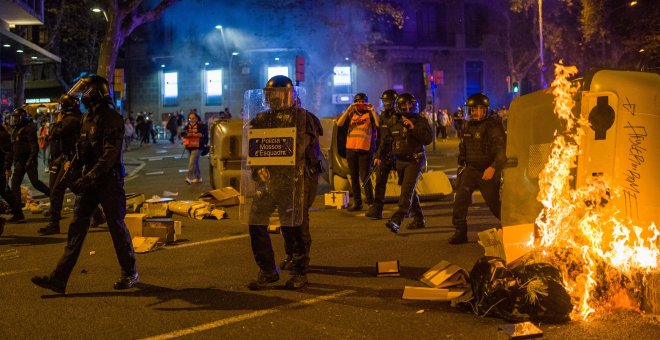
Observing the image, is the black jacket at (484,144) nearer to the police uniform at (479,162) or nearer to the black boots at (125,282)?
the police uniform at (479,162)

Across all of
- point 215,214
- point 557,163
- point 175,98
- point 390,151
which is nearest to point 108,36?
point 215,214

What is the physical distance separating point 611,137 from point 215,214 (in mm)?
6382

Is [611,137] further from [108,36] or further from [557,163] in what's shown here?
[108,36]

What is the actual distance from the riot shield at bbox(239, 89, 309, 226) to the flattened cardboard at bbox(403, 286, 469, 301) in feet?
3.60

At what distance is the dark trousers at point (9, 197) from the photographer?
375 inches

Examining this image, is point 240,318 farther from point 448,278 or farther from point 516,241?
point 516,241

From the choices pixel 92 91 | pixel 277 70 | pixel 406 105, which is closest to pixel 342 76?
pixel 277 70

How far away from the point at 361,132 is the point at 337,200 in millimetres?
1372

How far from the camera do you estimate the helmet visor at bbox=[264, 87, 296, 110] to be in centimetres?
561

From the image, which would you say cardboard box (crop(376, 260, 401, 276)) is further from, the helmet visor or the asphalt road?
the helmet visor

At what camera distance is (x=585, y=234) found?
506cm

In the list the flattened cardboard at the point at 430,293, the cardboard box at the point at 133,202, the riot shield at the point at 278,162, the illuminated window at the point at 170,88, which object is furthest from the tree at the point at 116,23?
the illuminated window at the point at 170,88

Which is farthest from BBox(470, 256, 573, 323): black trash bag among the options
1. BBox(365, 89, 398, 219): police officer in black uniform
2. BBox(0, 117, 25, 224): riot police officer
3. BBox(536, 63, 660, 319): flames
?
BBox(0, 117, 25, 224): riot police officer

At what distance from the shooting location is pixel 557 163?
17.8 ft
